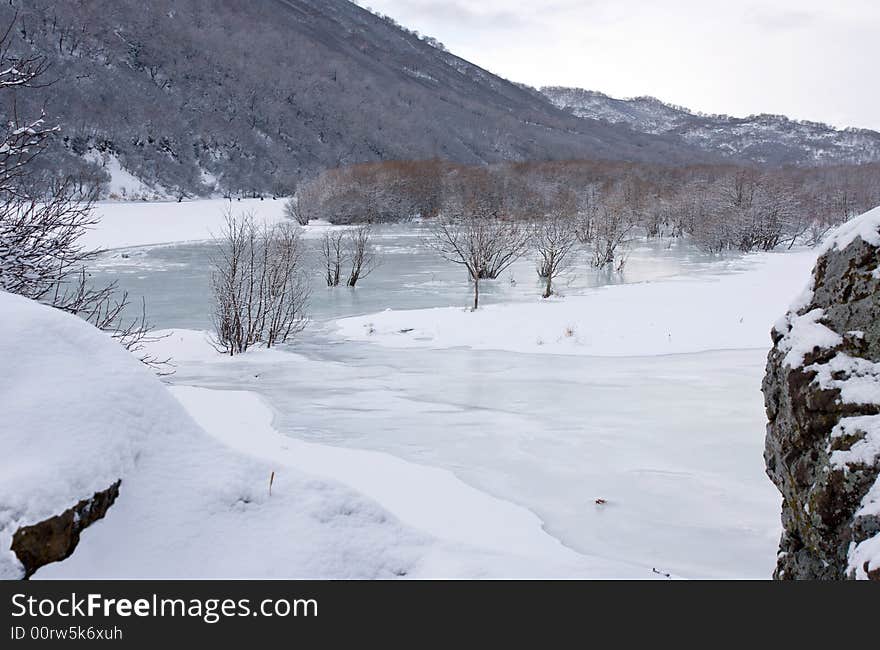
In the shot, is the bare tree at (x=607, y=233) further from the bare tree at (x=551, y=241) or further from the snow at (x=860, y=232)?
the snow at (x=860, y=232)

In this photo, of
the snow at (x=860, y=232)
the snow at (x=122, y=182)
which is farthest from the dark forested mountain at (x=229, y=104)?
the snow at (x=860, y=232)

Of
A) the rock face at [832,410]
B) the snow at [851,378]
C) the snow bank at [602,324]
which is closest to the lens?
the rock face at [832,410]

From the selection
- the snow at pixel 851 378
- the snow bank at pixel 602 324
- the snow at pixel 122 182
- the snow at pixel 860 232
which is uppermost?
the snow at pixel 122 182

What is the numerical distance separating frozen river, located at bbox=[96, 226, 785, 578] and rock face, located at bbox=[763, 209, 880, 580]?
66.1 inches

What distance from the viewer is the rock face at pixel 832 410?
3.15 m

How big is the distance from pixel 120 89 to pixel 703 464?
9263 cm

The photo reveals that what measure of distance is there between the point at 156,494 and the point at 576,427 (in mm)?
6095

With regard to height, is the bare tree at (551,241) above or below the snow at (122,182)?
below

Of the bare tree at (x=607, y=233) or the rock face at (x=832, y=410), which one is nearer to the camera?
the rock face at (x=832, y=410)

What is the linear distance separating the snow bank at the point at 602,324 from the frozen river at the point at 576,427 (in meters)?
0.71

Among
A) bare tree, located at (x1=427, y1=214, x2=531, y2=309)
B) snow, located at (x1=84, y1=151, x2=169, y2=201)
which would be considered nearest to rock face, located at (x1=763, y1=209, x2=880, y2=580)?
bare tree, located at (x1=427, y1=214, x2=531, y2=309)

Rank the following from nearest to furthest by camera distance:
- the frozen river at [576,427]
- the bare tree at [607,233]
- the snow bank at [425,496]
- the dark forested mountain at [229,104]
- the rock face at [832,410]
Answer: the rock face at [832,410] → the snow bank at [425,496] → the frozen river at [576,427] → the bare tree at [607,233] → the dark forested mountain at [229,104]

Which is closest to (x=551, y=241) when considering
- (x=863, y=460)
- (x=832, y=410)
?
(x=832, y=410)
